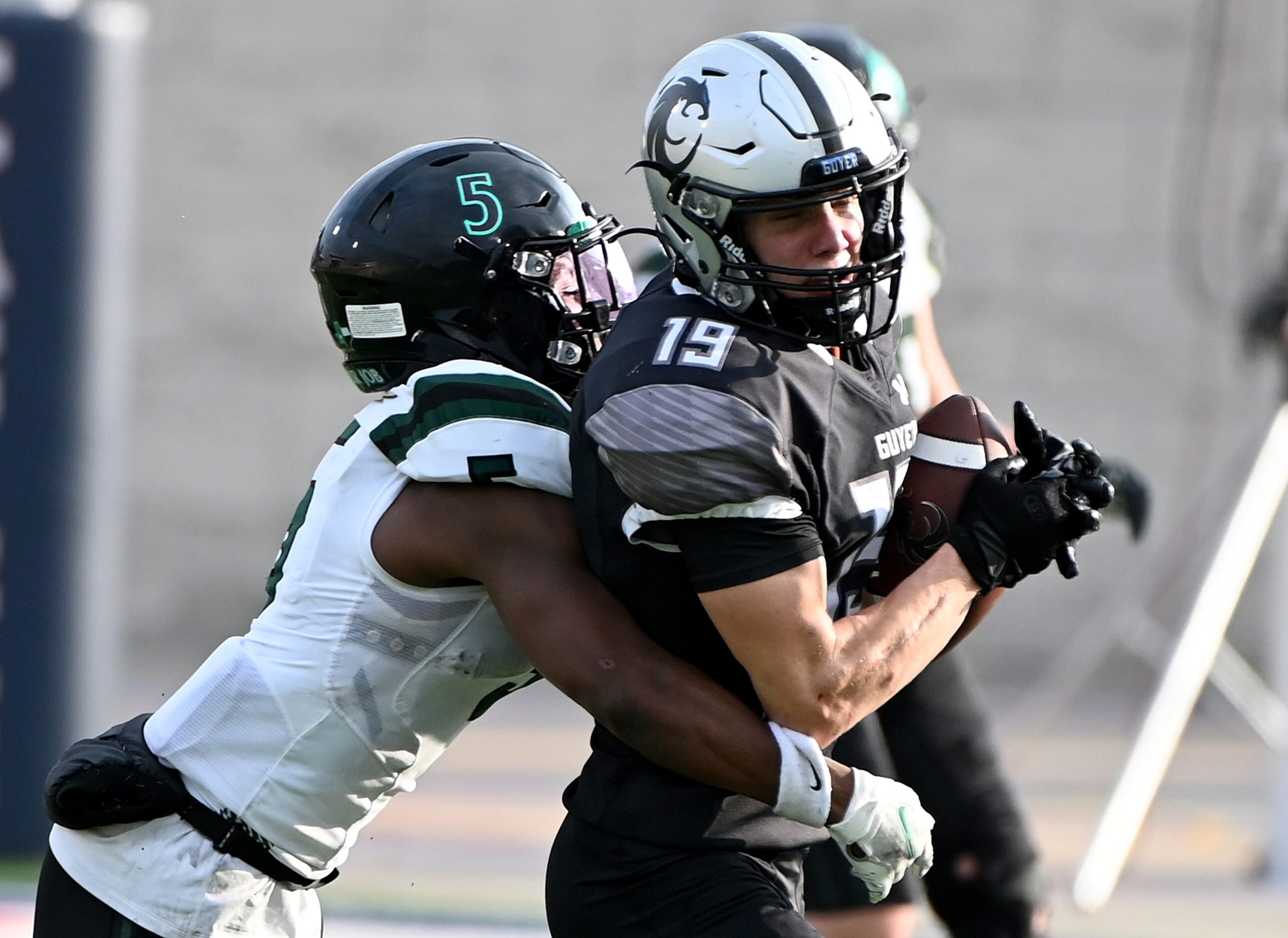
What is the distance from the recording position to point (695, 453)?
6.57ft

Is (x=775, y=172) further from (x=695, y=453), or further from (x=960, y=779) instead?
(x=960, y=779)

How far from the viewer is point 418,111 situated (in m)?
8.42

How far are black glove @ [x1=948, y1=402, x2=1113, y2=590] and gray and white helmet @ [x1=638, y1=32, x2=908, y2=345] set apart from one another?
0.24 metres

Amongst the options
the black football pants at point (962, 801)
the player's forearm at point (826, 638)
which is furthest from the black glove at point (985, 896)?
the player's forearm at point (826, 638)

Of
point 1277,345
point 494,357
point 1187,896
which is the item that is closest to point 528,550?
point 494,357

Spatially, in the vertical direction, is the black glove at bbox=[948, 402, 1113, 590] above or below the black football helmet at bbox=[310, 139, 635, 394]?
below

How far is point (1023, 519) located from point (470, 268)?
822 millimetres

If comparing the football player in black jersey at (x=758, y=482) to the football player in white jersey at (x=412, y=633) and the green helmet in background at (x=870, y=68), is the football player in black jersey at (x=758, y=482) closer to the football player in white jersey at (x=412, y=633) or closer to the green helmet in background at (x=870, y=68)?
the football player in white jersey at (x=412, y=633)

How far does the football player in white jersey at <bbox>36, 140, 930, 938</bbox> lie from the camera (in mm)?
2127

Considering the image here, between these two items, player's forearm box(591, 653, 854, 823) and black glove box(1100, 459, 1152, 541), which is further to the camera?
black glove box(1100, 459, 1152, 541)

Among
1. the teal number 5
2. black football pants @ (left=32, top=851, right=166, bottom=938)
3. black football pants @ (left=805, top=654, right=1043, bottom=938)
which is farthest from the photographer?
black football pants @ (left=805, top=654, right=1043, bottom=938)

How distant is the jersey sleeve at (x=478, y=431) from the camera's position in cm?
220

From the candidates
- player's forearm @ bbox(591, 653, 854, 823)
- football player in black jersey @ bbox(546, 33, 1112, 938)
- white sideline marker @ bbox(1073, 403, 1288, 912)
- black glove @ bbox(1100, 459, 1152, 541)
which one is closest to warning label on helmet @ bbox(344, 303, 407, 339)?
football player in black jersey @ bbox(546, 33, 1112, 938)

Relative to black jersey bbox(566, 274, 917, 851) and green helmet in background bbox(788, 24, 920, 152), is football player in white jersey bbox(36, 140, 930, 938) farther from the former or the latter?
green helmet in background bbox(788, 24, 920, 152)
